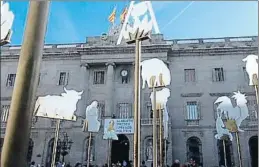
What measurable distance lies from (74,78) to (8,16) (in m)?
20.8

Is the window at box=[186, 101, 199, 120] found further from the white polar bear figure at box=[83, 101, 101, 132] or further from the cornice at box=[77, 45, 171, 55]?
the white polar bear figure at box=[83, 101, 101, 132]

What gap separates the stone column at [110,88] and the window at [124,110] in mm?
570

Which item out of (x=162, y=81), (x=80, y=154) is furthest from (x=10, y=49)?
(x=162, y=81)

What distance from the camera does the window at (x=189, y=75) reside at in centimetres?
2316

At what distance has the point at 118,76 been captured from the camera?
23.7 m

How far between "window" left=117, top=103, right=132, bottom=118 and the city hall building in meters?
0.08

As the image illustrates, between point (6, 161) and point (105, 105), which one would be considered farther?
point (105, 105)

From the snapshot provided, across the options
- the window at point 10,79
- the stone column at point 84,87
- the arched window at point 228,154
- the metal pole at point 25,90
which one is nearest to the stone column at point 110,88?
the stone column at point 84,87

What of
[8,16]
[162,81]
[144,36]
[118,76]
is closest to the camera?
[8,16]

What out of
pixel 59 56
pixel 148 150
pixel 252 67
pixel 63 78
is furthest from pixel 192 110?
pixel 252 67

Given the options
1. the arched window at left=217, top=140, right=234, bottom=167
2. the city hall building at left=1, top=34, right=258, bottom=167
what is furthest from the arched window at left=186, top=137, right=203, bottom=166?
the arched window at left=217, top=140, right=234, bottom=167

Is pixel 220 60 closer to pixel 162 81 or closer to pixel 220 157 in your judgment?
pixel 220 157

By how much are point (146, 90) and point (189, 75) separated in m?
3.63

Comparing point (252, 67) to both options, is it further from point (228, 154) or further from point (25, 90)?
point (228, 154)
